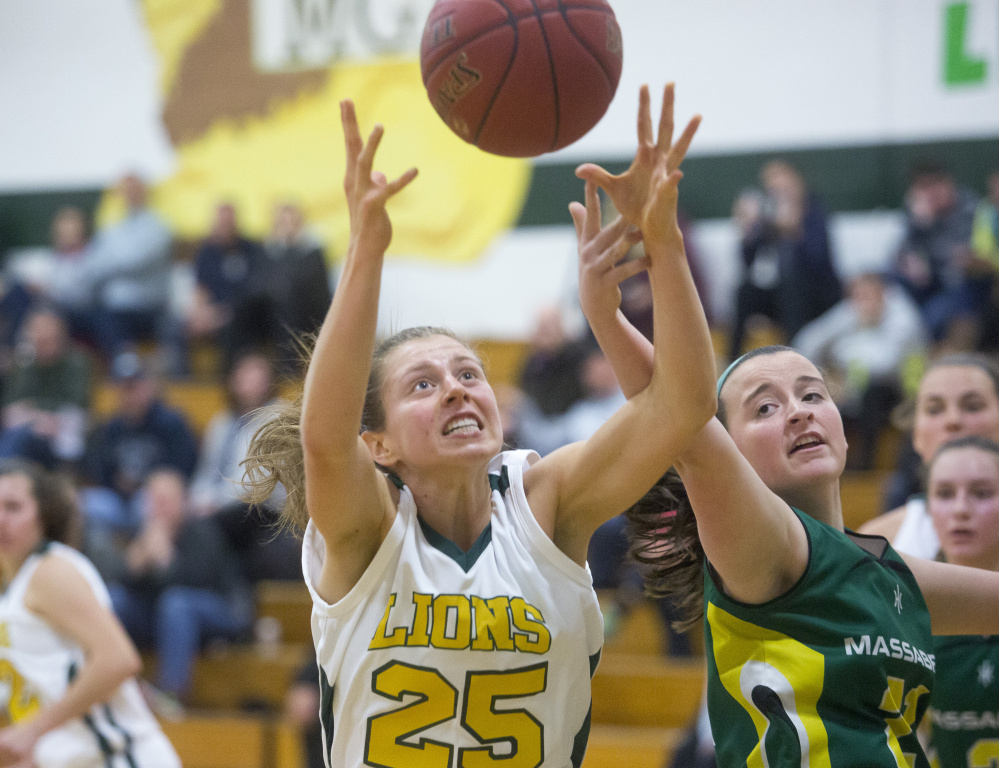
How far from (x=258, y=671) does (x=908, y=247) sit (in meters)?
5.32

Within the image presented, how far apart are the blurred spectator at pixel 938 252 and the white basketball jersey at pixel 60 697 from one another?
5738mm

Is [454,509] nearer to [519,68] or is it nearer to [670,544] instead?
[670,544]

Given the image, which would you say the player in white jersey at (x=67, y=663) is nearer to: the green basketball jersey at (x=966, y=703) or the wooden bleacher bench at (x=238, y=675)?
the green basketball jersey at (x=966, y=703)

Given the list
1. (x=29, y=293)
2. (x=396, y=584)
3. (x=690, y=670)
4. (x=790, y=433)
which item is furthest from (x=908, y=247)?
(x=29, y=293)

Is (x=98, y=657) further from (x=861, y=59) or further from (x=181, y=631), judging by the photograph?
(x=861, y=59)

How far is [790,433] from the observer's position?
2.49m

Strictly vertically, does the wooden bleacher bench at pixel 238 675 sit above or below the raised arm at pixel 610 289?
below

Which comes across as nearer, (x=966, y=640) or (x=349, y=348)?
(x=349, y=348)

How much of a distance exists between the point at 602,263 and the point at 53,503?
2.75 metres

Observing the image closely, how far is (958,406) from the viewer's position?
357 centimetres

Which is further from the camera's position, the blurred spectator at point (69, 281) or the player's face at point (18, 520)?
the blurred spectator at point (69, 281)

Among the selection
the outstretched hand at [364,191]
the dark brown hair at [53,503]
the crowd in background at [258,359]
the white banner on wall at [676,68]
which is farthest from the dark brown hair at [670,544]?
the white banner on wall at [676,68]

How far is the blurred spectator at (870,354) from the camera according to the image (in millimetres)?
7441

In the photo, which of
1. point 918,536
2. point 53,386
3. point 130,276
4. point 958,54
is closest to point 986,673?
point 918,536
